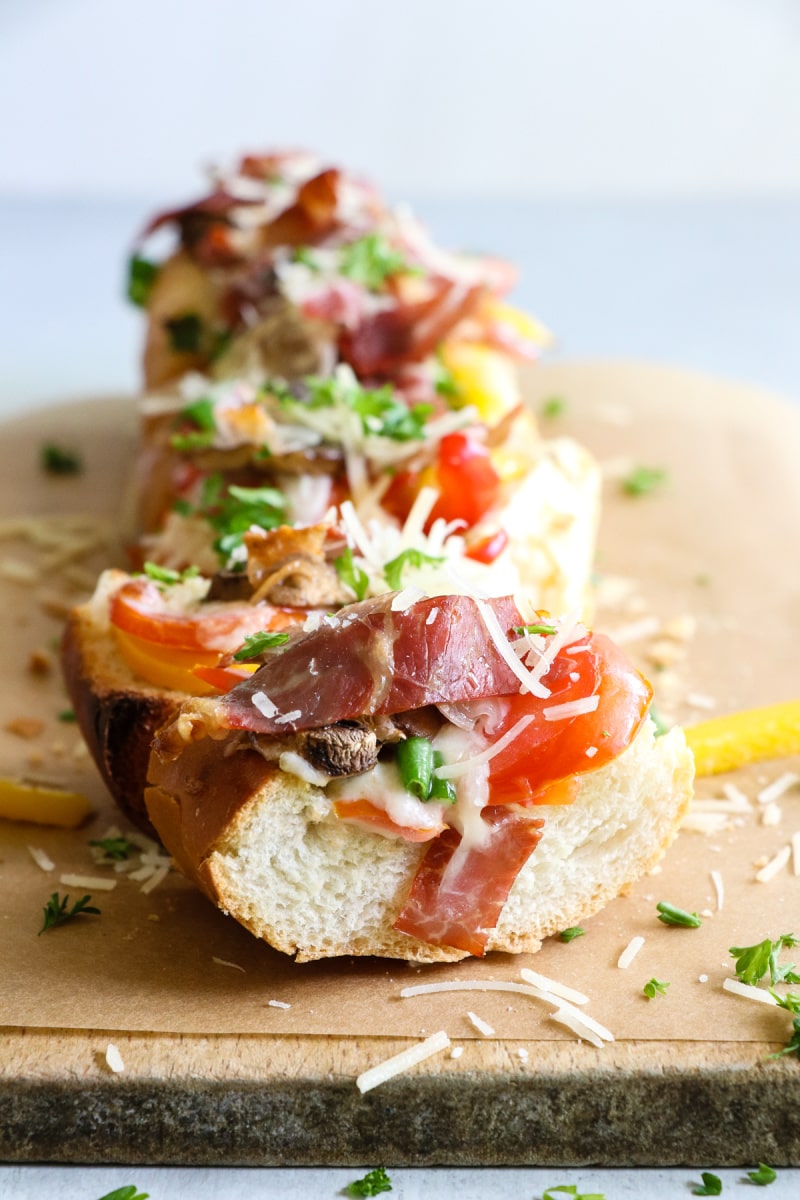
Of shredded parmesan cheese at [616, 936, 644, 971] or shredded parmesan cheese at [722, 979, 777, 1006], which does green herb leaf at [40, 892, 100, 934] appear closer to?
shredded parmesan cheese at [616, 936, 644, 971]

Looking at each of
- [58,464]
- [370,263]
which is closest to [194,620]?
[370,263]

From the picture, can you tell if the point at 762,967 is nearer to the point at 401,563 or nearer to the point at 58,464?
the point at 401,563

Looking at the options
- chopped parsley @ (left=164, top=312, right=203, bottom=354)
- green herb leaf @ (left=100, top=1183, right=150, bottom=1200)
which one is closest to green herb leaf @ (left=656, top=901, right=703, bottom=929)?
green herb leaf @ (left=100, top=1183, right=150, bottom=1200)

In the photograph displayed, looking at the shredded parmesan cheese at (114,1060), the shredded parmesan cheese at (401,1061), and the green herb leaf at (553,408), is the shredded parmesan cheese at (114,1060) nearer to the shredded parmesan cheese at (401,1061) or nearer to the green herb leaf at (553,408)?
the shredded parmesan cheese at (401,1061)

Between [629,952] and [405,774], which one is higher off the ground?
[405,774]

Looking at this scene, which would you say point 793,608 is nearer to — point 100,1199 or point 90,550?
point 90,550

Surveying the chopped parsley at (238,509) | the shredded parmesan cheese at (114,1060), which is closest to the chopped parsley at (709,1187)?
the shredded parmesan cheese at (114,1060)
